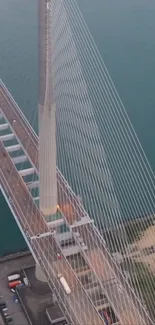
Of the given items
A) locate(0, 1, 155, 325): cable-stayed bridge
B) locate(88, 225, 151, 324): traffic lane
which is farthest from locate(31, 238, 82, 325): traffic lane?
locate(88, 225, 151, 324): traffic lane

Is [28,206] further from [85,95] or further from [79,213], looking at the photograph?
[85,95]

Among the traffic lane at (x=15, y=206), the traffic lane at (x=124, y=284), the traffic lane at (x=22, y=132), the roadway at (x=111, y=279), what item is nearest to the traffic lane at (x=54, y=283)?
the traffic lane at (x=15, y=206)

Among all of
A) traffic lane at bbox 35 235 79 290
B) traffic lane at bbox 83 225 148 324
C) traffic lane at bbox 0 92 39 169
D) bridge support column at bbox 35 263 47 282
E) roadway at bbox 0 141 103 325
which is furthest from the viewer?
traffic lane at bbox 0 92 39 169

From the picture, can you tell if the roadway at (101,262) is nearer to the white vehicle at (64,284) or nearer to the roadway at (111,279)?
the roadway at (111,279)

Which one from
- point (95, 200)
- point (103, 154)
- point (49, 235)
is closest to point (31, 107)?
point (103, 154)

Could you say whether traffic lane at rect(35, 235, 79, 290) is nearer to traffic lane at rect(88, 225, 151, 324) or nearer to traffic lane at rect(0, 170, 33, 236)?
traffic lane at rect(0, 170, 33, 236)

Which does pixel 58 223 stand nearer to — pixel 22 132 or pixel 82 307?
pixel 82 307

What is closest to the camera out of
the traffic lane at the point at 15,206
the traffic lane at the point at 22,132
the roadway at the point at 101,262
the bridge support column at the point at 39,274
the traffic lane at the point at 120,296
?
the traffic lane at the point at 120,296
